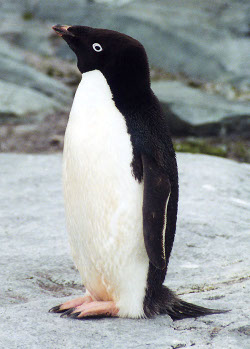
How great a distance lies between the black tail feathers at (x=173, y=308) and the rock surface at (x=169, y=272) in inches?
1.3

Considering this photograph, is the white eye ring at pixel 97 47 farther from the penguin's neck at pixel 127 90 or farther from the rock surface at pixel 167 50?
the rock surface at pixel 167 50

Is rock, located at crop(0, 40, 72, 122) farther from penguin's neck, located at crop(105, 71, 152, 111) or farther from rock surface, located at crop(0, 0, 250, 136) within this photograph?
penguin's neck, located at crop(105, 71, 152, 111)

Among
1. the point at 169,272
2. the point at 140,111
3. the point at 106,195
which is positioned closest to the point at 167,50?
the point at 169,272

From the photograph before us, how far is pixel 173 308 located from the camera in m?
2.43

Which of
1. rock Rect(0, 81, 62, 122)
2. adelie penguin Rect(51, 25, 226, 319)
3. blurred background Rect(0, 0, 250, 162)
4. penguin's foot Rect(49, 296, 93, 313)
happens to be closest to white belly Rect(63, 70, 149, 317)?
adelie penguin Rect(51, 25, 226, 319)

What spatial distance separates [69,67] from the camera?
28.0ft

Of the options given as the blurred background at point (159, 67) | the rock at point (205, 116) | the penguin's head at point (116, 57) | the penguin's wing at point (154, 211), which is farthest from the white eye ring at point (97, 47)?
the rock at point (205, 116)

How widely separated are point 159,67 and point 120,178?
6502 mm

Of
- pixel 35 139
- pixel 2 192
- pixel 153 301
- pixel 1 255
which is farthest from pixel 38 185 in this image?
pixel 153 301

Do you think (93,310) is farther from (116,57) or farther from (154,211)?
(116,57)

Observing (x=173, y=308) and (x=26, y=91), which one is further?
(x=26, y=91)

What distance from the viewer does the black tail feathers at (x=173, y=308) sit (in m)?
2.39

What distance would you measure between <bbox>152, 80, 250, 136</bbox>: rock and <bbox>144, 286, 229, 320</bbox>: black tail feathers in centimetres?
396

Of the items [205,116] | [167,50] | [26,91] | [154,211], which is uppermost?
[167,50]
